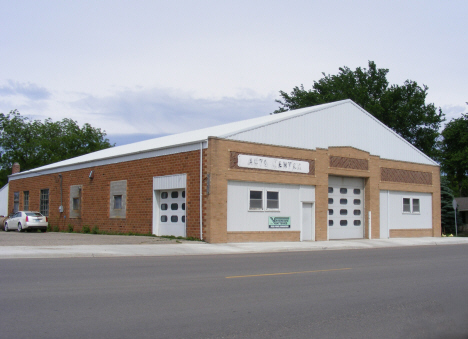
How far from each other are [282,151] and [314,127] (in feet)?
10.1

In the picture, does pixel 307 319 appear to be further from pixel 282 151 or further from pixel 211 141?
pixel 282 151

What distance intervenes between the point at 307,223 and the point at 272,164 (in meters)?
4.15

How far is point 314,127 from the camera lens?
2783 centimetres

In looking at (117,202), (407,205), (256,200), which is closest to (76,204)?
(117,202)

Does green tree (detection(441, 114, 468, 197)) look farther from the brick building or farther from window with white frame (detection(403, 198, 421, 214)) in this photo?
window with white frame (detection(403, 198, 421, 214))

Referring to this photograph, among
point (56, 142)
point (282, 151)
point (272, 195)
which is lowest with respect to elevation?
point (272, 195)

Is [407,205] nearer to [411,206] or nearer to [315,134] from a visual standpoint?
[411,206]

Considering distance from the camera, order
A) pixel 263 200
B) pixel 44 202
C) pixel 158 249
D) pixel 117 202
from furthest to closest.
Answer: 1. pixel 44 202
2. pixel 117 202
3. pixel 263 200
4. pixel 158 249

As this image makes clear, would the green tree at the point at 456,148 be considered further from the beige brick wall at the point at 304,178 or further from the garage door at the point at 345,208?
the garage door at the point at 345,208

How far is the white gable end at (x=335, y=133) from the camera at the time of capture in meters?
25.8

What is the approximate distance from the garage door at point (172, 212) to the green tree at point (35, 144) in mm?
46284

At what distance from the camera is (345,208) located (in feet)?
97.9

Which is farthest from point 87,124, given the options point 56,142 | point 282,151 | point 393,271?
point 393,271

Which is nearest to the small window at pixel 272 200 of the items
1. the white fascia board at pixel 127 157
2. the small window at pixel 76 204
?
the white fascia board at pixel 127 157
